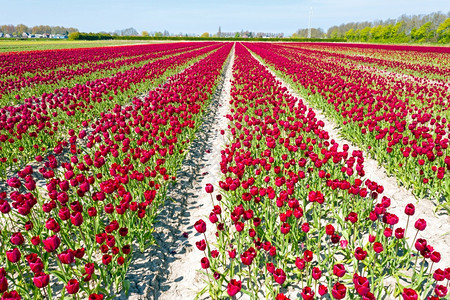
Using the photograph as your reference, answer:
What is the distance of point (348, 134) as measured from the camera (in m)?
8.41

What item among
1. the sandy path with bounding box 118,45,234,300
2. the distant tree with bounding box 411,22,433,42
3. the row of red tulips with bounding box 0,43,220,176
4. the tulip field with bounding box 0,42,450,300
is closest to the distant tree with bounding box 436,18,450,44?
the distant tree with bounding box 411,22,433,42

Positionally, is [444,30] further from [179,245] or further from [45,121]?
[179,245]

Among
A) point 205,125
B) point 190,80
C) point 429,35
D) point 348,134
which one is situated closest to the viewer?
point 348,134

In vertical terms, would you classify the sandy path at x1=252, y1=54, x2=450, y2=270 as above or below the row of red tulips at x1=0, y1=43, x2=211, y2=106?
below

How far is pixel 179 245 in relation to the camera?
14.6 ft

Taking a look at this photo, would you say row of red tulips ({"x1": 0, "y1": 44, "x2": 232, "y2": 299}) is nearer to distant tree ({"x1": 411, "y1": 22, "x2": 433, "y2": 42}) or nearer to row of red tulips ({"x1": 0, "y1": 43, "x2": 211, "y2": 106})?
row of red tulips ({"x1": 0, "y1": 43, "x2": 211, "y2": 106})

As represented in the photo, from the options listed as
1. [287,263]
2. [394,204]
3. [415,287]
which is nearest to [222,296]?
[287,263]

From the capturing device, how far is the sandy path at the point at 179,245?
11.9 feet

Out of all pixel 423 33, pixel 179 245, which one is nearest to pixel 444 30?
pixel 423 33

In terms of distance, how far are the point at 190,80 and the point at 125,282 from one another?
40.3 feet

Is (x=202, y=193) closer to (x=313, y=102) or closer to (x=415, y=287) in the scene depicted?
(x=415, y=287)

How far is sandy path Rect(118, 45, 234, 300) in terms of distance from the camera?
3621 mm

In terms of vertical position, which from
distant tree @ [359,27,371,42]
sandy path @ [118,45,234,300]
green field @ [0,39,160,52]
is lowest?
sandy path @ [118,45,234,300]

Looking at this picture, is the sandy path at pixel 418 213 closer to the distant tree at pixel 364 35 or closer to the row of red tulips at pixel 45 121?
the row of red tulips at pixel 45 121
